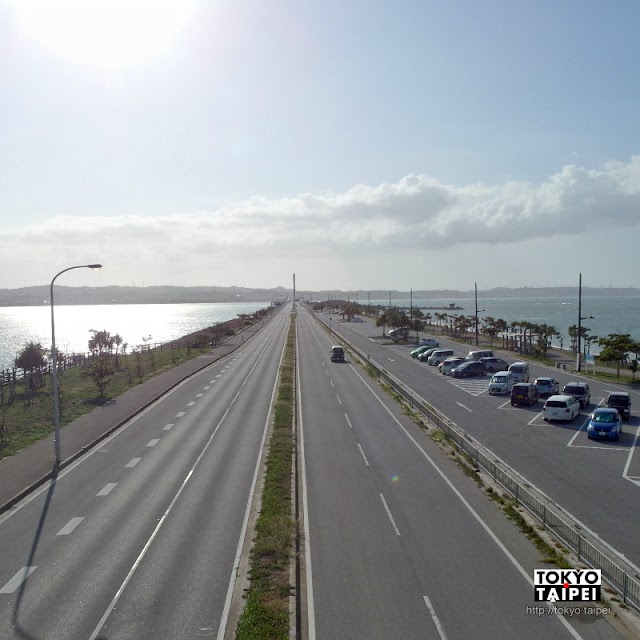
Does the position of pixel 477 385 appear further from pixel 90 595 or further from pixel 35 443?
pixel 90 595

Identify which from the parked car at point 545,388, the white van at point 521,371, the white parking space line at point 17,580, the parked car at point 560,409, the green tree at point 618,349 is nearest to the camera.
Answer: the white parking space line at point 17,580

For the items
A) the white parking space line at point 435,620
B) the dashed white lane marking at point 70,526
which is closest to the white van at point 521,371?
the dashed white lane marking at point 70,526

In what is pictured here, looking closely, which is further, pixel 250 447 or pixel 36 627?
pixel 250 447

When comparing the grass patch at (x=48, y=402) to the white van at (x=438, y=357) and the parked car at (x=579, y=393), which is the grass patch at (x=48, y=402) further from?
the parked car at (x=579, y=393)

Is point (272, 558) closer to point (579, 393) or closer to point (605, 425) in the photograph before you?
point (605, 425)

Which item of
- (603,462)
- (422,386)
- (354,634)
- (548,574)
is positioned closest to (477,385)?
(422,386)

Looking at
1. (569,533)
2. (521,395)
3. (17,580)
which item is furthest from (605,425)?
(17,580)
